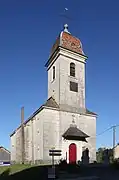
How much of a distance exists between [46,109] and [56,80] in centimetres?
455

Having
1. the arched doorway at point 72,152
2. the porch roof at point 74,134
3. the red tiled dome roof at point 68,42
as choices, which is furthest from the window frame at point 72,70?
the arched doorway at point 72,152

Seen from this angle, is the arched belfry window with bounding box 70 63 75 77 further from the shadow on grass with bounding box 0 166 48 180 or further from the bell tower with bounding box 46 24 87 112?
the shadow on grass with bounding box 0 166 48 180

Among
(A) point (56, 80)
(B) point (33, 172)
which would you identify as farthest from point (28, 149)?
(B) point (33, 172)

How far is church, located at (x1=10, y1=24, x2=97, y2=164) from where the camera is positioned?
30938mm

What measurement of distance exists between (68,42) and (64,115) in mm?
10114

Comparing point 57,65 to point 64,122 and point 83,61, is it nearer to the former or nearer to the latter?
point 83,61

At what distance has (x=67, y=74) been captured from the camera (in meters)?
33.9

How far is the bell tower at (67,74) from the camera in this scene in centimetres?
3306

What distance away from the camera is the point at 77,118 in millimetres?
33125

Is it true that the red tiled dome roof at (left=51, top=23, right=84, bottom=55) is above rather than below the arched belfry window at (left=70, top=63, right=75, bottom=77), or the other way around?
above

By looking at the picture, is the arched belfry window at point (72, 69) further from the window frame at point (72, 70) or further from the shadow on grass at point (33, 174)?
the shadow on grass at point (33, 174)

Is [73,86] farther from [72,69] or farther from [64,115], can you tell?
[64,115]

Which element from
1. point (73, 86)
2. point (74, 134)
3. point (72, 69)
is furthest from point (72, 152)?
point (72, 69)

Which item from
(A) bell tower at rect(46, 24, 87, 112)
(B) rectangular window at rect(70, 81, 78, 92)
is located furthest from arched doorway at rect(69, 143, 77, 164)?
(B) rectangular window at rect(70, 81, 78, 92)
